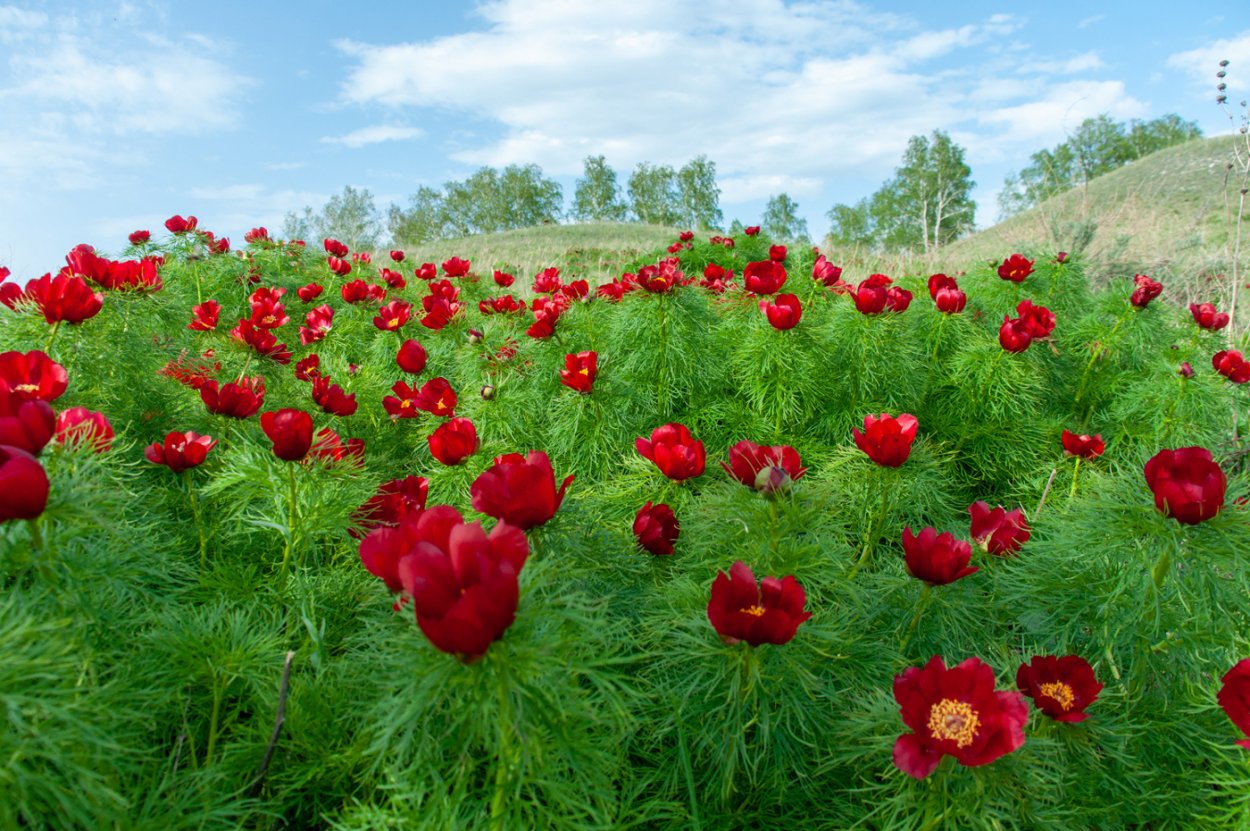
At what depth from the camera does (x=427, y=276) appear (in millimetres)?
4797

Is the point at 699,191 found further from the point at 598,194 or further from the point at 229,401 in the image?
the point at 229,401

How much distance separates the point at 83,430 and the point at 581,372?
1315 mm

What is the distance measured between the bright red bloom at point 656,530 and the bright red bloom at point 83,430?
3.47 feet

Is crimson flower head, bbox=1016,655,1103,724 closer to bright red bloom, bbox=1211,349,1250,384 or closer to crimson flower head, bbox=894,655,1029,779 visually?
crimson flower head, bbox=894,655,1029,779

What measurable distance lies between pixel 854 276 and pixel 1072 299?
3.13m

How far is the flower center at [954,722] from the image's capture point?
3.17 feet

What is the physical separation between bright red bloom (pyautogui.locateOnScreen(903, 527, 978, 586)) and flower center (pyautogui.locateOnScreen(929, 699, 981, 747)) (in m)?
0.32

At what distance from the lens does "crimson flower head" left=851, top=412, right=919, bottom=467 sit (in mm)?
1585

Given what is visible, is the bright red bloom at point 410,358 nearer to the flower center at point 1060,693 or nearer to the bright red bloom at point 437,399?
the bright red bloom at point 437,399

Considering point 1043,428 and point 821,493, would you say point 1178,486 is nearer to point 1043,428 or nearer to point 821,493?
point 821,493

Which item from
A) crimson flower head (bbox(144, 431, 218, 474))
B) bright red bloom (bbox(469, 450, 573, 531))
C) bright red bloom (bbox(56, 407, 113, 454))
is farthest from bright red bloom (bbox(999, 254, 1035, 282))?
bright red bloom (bbox(56, 407, 113, 454))

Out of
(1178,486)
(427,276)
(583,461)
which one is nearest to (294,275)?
(427,276)

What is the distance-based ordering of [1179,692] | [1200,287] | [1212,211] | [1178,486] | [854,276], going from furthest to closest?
[1212,211], [854,276], [1200,287], [1179,692], [1178,486]

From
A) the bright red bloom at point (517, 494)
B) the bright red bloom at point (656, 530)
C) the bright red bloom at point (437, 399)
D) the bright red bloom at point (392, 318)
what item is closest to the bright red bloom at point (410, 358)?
the bright red bloom at point (437, 399)
